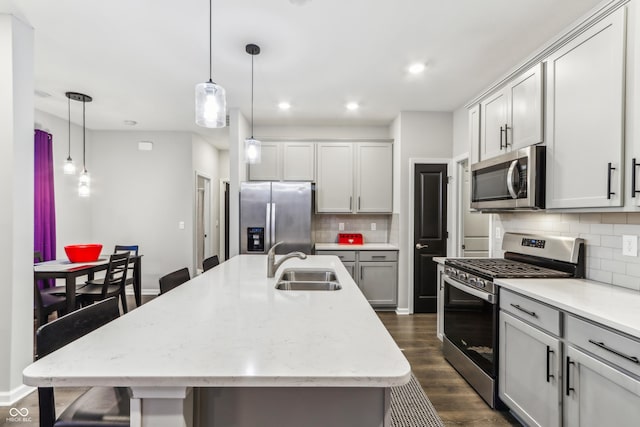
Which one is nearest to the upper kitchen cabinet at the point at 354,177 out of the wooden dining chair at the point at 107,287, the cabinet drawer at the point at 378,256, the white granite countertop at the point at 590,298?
the cabinet drawer at the point at 378,256

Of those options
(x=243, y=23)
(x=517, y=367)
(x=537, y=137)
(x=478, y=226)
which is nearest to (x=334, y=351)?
(x=517, y=367)

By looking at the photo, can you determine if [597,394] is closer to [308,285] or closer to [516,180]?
[516,180]

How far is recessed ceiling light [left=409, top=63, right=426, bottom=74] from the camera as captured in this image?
9.59 ft

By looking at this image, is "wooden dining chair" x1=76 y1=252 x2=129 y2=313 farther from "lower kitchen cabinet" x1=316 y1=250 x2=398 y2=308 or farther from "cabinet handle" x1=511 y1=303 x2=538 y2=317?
"cabinet handle" x1=511 y1=303 x2=538 y2=317

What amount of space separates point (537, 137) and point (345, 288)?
5.36ft

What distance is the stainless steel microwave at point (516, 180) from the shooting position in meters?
2.08

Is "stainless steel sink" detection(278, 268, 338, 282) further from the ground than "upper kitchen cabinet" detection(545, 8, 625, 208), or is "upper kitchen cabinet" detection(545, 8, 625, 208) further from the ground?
"upper kitchen cabinet" detection(545, 8, 625, 208)

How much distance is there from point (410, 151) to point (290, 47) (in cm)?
223

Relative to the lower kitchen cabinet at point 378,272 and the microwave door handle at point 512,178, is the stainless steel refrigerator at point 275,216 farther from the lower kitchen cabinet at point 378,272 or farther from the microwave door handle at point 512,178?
the microwave door handle at point 512,178

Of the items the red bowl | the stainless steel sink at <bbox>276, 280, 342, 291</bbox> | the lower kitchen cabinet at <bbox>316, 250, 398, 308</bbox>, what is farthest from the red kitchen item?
the red bowl

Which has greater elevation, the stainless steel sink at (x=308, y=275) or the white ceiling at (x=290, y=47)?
the white ceiling at (x=290, y=47)

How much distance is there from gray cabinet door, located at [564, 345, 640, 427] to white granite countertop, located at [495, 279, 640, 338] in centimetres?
20

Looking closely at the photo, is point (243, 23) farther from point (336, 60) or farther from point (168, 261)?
point (168, 261)

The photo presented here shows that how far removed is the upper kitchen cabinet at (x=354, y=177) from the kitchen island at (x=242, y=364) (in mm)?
3229
